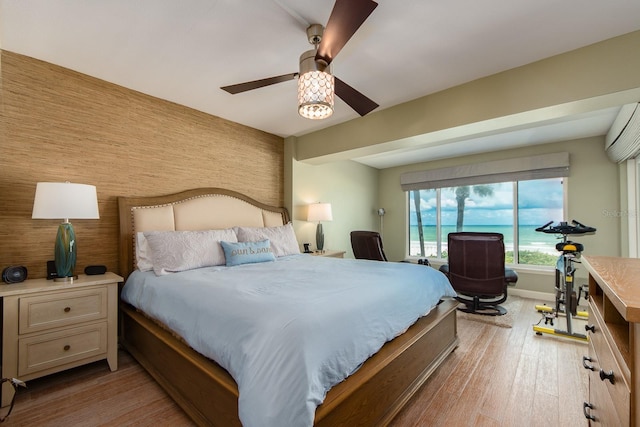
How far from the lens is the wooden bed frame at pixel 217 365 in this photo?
1.32 metres

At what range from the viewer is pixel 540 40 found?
2.03 meters

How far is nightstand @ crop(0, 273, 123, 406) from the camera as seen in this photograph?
1.83 meters

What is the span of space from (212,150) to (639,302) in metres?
3.64

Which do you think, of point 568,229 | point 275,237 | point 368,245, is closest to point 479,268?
point 568,229

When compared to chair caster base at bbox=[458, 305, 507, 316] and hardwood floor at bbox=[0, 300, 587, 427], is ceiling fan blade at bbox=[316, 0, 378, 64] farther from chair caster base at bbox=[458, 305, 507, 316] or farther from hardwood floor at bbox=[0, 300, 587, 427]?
chair caster base at bbox=[458, 305, 507, 316]

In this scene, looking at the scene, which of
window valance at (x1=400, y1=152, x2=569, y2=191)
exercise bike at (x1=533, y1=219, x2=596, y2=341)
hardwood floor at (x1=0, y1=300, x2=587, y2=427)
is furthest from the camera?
window valance at (x1=400, y1=152, x2=569, y2=191)

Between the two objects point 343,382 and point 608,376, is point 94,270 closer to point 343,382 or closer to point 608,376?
point 343,382

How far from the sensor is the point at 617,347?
908mm

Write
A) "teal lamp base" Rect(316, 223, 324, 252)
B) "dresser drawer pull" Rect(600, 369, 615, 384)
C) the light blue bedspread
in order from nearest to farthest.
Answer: "dresser drawer pull" Rect(600, 369, 615, 384)
the light blue bedspread
"teal lamp base" Rect(316, 223, 324, 252)

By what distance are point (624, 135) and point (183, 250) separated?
15.3 feet

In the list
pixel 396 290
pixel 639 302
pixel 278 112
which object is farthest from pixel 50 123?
pixel 639 302

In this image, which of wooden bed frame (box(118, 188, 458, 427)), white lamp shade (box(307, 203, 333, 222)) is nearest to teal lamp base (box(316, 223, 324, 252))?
white lamp shade (box(307, 203, 333, 222))

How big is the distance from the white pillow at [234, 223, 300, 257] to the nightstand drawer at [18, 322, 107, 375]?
1449 mm

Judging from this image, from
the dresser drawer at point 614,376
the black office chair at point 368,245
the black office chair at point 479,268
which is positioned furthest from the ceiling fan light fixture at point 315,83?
the black office chair at point 479,268
